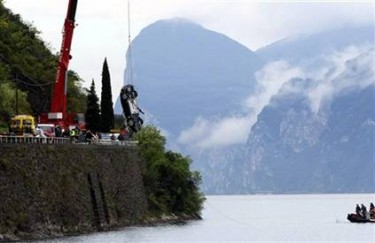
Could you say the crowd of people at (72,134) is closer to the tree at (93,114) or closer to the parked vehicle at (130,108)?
the tree at (93,114)

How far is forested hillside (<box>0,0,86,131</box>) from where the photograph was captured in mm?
150875

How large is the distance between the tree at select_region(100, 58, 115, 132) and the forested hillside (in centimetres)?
999

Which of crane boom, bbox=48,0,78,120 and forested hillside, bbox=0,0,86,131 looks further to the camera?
forested hillside, bbox=0,0,86,131

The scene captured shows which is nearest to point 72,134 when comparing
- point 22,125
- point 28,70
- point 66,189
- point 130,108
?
point 22,125

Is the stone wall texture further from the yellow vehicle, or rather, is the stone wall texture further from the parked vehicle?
the parked vehicle

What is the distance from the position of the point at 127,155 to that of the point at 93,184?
16.4 metres

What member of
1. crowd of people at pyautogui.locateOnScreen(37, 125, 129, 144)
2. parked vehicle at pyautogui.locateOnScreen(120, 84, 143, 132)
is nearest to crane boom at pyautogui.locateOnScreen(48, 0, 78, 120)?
crowd of people at pyautogui.locateOnScreen(37, 125, 129, 144)

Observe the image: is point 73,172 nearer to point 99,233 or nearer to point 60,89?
point 99,233

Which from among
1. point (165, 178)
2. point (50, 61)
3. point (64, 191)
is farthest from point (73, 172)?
point (50, 61)

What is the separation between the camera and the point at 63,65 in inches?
4363

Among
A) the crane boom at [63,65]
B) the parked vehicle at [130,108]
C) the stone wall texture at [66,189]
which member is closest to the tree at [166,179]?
the parked vehicle at [130,108]

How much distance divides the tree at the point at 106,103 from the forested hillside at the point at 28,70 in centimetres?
999

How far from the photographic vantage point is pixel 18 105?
13862cm

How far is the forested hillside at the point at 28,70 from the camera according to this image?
151 metres
